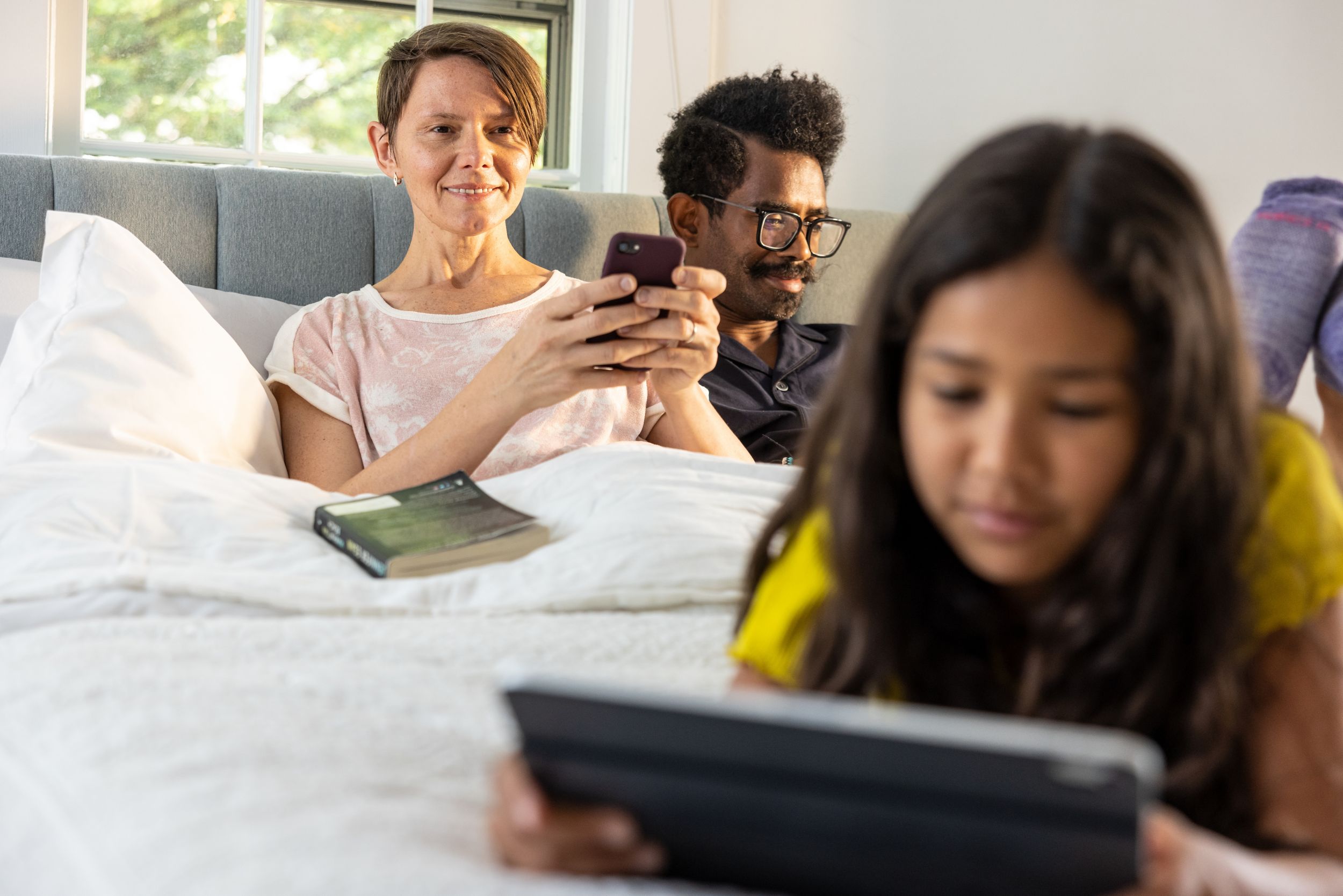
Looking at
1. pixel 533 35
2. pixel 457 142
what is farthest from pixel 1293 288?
pixel 533 35

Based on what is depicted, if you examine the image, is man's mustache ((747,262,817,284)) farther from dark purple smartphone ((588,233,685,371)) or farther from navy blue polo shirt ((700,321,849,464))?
dark purple smartphone ((588,233,685,371))

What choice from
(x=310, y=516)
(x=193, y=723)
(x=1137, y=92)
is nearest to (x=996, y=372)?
(x=193, y=723)

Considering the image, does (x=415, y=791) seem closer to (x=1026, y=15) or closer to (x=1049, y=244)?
(x=1049, y=244)

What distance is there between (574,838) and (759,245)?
1484mm

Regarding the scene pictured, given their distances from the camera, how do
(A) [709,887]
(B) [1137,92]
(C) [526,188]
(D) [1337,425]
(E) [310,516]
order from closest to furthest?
(A) [709,887]
(E) [310,516]
(D) [1337,425]
(C) [526,188]
(B) [1137,92]

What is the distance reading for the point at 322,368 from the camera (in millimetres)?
1715

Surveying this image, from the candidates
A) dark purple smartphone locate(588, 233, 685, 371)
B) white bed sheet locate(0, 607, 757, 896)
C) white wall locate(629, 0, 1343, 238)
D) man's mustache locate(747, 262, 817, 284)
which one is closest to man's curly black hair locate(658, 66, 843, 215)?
man's mustache locate(747, 262, 817, 284)

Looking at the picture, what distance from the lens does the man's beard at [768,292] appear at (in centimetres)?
194

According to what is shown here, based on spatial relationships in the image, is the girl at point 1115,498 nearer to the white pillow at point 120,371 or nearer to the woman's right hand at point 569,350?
the woman's right hand at point 569,350

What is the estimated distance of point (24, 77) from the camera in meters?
2.08

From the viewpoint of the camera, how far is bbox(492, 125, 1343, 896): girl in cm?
62

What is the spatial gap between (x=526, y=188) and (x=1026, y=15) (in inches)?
48.8

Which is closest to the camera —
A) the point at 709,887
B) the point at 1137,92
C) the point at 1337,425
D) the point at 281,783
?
the point at 709,887

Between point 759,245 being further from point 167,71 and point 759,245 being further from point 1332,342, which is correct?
point 167,71
